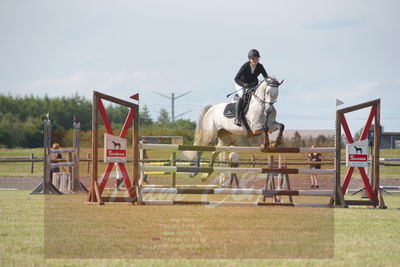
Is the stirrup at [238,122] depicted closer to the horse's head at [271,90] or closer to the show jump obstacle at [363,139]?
the horse's head at [271,90]

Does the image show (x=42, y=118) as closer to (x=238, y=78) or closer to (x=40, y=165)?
(x=40, y=165)

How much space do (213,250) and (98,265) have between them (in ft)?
3.73

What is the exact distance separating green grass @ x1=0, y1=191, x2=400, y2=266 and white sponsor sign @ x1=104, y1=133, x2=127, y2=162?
77 cm

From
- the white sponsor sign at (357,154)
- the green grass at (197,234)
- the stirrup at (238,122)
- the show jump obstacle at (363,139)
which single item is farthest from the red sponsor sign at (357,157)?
the stirrup at (238,122)

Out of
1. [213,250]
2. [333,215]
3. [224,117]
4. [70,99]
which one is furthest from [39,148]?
[213,250]

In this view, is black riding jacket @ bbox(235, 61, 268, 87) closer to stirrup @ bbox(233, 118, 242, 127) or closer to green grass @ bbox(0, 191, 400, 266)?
stirrup @ bbox(233, 118, 242, 127)

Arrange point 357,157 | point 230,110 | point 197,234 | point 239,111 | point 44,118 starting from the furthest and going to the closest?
point 44,118 → point 230,110 → point 239,111 → point 357,157 → point 197,234

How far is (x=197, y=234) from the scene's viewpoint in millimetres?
6547

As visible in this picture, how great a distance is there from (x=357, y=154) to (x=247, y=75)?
228cm

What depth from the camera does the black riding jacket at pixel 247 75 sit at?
33.5 feet

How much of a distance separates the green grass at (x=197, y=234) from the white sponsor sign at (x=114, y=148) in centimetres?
77

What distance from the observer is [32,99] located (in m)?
48.5

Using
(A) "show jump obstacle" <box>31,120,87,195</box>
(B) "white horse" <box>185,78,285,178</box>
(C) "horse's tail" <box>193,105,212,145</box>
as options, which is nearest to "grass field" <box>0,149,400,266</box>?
(B) "white horse" <box>185,78,285,178</box>

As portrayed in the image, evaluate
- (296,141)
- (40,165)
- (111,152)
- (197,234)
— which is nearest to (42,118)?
(40,165)
